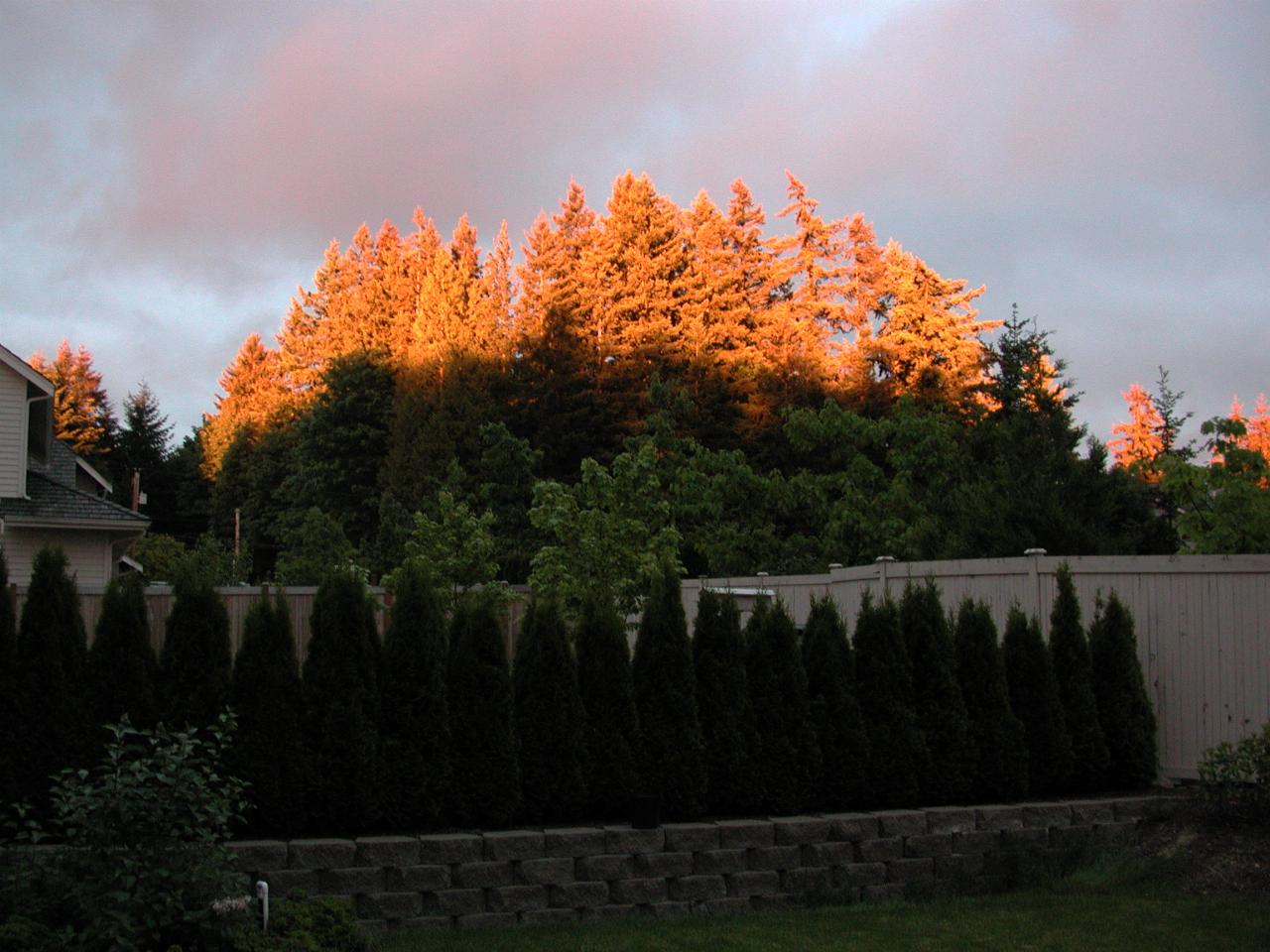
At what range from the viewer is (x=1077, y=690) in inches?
354

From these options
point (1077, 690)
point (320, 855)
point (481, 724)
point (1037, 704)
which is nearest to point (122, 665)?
point (320, 855)

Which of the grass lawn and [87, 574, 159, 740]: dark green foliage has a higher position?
[87, 574, 159, 740]: dark green foliage

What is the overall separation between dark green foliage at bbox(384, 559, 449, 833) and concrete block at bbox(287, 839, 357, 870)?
0.49m

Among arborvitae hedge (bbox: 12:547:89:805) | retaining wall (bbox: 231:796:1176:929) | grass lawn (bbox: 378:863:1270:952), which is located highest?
arborvitae hedge (bbox: 12:547:89:805)

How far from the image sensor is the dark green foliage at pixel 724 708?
806 cm

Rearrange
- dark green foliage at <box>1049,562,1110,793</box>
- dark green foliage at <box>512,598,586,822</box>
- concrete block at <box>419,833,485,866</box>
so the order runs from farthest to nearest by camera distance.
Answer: dark green foliage at <box>1049,562,1110,793</box> < dark green foliage at <box>512,598,586,822</box> < concrete block at <box>419,833,485,866</box>

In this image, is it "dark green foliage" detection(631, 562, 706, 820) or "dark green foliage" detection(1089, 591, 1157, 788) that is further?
"dark green foliage" detection(1089, 591, 1157, 788)

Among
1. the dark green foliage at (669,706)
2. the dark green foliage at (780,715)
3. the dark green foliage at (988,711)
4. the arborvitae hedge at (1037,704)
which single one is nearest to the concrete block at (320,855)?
the dark green foliage at (669,706)

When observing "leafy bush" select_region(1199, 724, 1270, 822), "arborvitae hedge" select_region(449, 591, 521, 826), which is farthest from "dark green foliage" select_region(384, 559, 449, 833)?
"leafy bush" select_region(1199, 724, 1270, 822)

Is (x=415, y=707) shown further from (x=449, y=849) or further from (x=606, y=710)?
(x=606, y=710)

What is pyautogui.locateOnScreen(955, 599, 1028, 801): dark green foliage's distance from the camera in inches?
341

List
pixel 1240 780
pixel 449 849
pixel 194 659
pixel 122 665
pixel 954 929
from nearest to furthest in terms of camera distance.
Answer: pixel 954 929
pixel 449 849
pixel 122 665
pixel 194 659
pixel 1240 780

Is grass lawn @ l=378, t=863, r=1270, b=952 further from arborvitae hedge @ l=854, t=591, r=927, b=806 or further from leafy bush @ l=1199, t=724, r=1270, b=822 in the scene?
arborvitae hedge @ l=854, t=591, r=927, b=806

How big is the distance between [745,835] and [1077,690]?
9.52 feet
